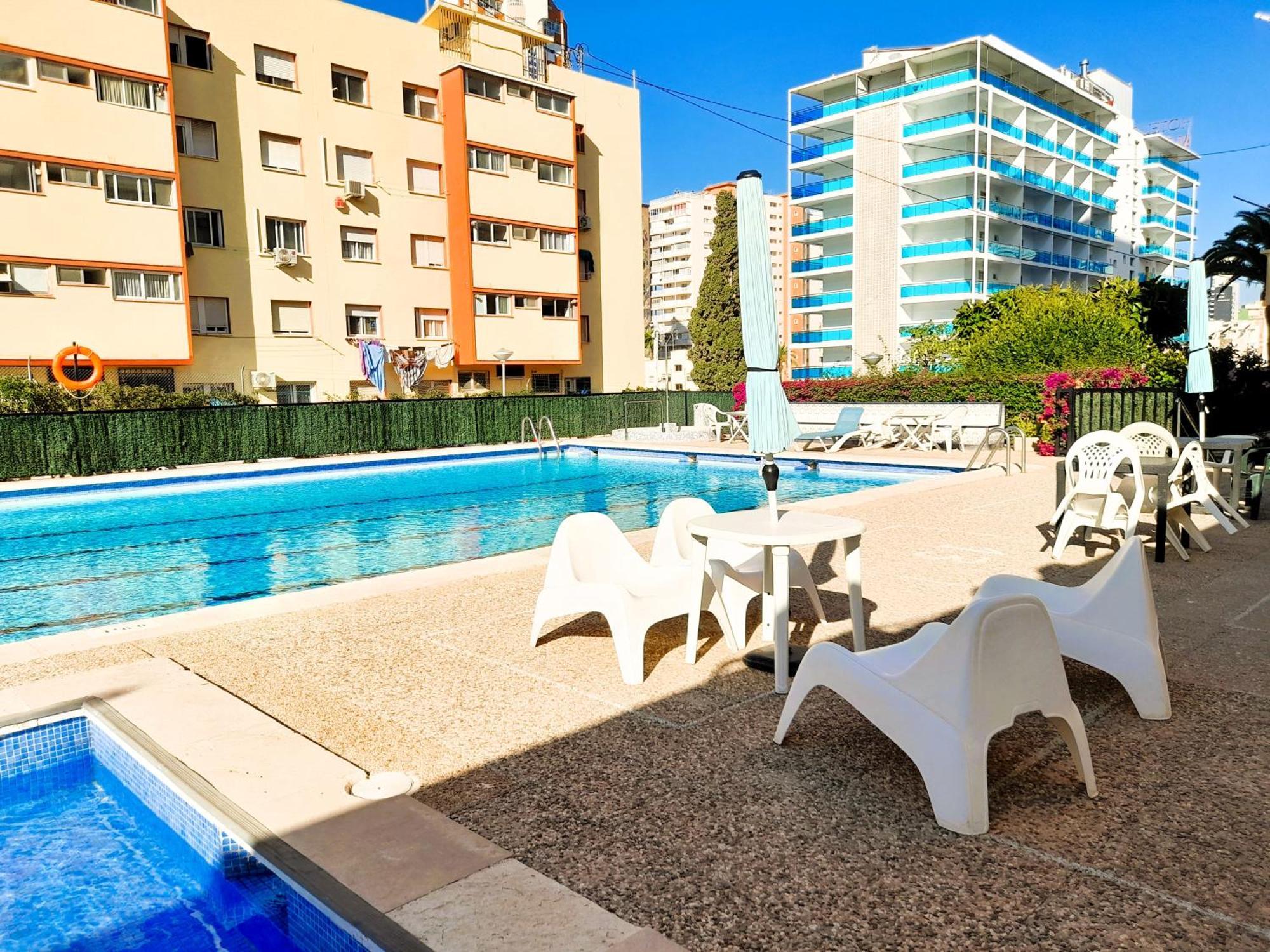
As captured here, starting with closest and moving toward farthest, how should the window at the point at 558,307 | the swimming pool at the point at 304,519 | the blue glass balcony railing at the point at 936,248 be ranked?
the swimming pool at the point at 304,519, the window at the point at 558,307, the blue glass balcony railing at the point at 936,248

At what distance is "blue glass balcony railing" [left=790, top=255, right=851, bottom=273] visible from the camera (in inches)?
2152

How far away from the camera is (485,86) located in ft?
96.4

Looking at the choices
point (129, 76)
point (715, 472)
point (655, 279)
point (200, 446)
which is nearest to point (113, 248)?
point (129, 76)

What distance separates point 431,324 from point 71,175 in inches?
416

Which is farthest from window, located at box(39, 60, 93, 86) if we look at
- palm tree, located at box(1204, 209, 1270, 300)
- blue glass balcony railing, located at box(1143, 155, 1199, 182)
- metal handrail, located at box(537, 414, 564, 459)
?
blue glass balcony railing, located at box(1143, 155, 1199, 182)

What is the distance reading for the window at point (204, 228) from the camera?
2408 cm

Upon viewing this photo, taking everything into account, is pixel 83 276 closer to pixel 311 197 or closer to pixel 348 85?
pixel 311 197

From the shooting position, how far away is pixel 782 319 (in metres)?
100

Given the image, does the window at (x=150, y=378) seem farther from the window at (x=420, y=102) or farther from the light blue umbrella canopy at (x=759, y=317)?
the light blue umbrella canopy at (x=759, y=317)

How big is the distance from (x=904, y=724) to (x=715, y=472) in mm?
14801

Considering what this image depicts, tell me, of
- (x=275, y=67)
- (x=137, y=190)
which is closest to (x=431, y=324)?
(x=275, y=67)

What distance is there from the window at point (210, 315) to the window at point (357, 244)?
3.94 meters

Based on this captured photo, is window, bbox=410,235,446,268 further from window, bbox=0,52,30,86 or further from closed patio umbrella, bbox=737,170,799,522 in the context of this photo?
closed patio umbrella, bbox=737,170,799,522

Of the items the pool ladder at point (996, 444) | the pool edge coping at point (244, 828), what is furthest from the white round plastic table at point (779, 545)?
the pool ladder at point (996, 444)
